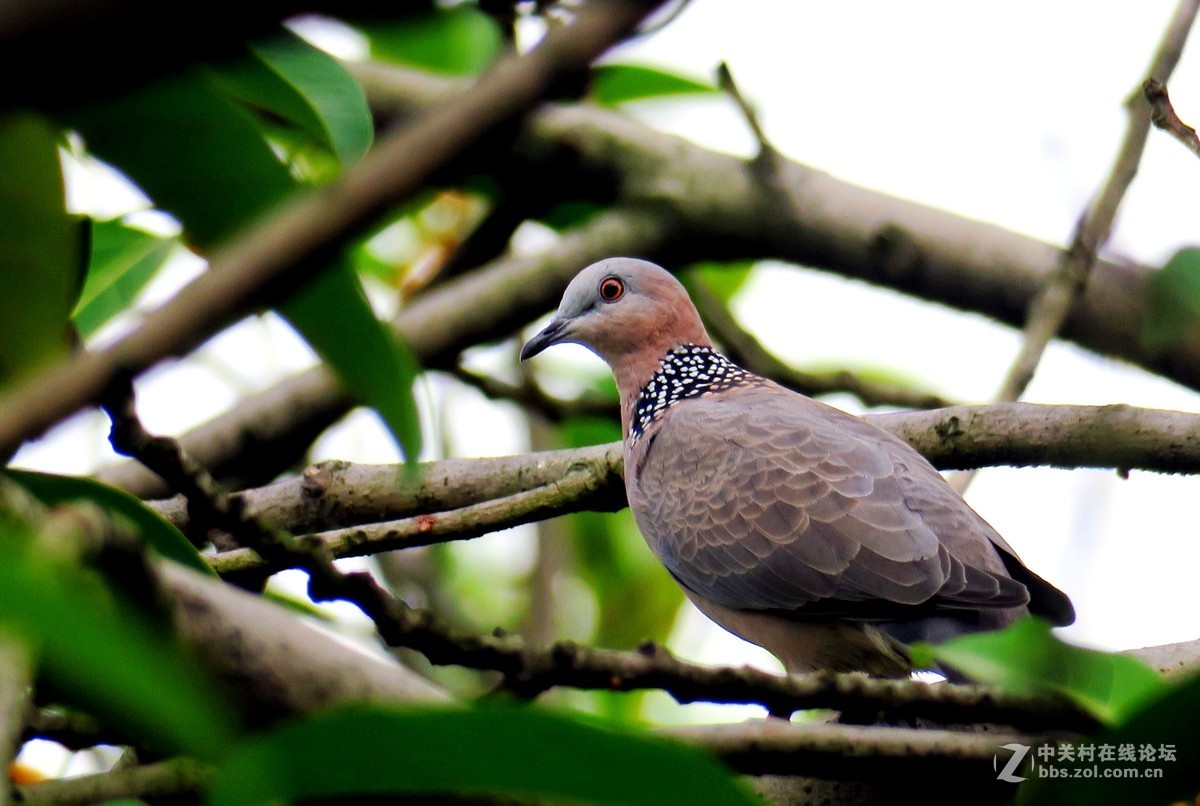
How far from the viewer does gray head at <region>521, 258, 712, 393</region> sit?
4883 millimetres

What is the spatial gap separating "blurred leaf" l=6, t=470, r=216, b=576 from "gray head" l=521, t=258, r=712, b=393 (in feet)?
10.5

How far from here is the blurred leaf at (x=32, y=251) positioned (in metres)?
1.50

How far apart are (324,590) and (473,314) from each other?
9.60 feet

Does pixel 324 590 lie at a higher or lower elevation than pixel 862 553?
lower

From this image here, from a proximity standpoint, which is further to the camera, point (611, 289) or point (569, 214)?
point (569, 214)

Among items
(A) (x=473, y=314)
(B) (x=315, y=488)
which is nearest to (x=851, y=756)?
(B) (x=315, y=488)

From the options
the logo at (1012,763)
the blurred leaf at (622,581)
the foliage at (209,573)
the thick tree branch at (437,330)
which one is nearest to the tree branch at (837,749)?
the logo at (1012,763)

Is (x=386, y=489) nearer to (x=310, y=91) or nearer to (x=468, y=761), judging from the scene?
(x=310, y=91)

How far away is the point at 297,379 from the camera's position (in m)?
4.38

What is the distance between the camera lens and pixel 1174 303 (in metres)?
4.02

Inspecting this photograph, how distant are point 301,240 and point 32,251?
3.30 feet

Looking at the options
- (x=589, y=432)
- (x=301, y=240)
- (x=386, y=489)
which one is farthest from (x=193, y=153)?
(x=589, y=432)

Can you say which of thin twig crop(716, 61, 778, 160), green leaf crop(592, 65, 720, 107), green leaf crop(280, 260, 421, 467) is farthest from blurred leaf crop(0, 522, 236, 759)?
green leaf crop(592, 65, 720, 107)

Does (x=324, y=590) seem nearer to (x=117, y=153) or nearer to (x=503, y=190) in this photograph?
(x=117, y=153)
